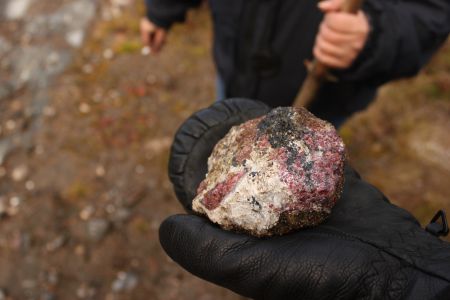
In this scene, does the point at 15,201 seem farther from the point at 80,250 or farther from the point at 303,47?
the point at 303,47

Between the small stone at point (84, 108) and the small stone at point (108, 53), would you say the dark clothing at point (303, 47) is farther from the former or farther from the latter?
the small stone at point (108, 53)

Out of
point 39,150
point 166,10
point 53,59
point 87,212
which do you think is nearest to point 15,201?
point 39,150

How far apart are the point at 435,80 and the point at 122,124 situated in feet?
13.4


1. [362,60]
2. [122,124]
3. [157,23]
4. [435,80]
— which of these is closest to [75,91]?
[122,124]

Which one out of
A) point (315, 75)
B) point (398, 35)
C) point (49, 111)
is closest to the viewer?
point (398, 35)

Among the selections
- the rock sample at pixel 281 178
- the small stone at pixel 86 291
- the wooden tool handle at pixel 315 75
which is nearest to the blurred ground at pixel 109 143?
the small stone at pixel 86 291

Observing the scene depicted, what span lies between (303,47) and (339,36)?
0.58m

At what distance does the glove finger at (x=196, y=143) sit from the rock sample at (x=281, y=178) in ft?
1.34

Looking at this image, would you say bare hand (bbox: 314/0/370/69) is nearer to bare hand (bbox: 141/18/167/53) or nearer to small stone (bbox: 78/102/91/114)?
bare hand (bbox: 141/18/167/53)

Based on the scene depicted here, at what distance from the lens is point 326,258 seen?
5.16ft

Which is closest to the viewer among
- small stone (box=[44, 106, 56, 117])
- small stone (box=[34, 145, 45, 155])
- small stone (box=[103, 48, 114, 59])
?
small stone (box=[34, 145, 45, 155])

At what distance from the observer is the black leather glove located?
154cm

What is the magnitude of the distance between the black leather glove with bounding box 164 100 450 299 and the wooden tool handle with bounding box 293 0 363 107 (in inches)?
48.8

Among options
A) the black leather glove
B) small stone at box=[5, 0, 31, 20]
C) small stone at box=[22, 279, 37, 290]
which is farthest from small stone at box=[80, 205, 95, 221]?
small stone at box=[5, 0, 31, 20]
